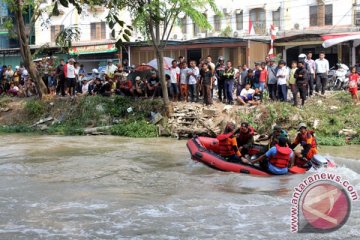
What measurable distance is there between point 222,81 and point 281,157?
7.78 meters

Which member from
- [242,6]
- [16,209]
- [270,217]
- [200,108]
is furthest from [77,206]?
[242,6]

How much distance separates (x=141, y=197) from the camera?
33.5 ft

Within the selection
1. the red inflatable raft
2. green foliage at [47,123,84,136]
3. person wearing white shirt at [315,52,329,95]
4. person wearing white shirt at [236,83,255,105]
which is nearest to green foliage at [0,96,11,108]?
green foliage at [47,123,84,136]

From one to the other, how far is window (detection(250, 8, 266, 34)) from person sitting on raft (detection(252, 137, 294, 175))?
22.7m

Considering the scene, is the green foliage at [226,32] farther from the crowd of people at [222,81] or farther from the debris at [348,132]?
the debris at [348,132]

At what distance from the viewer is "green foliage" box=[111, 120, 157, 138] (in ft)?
61.4

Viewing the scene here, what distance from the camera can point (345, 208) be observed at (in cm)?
536

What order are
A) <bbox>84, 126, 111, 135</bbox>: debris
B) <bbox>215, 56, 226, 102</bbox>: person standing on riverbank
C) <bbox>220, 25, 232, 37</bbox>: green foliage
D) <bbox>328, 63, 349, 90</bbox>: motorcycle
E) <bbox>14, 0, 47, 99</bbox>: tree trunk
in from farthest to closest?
<bbox>220, 25, 232, 37</bbox>: green foliage
<bbox>14, 0, 47, 99</bbox>: tree trunk
<bbox>328, 63, 349, 90</bbox>: motorcycle
<bbox>84, 126, 111, 135</bbox>: debris
<bbox>215, 56, 226, 102</bbox>: person standing on riverbank

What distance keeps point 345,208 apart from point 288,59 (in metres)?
26.6

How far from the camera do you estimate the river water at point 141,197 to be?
8.12m

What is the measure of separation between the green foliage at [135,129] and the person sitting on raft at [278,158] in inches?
305

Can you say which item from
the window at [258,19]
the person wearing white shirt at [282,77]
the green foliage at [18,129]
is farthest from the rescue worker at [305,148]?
the window at [258,19]

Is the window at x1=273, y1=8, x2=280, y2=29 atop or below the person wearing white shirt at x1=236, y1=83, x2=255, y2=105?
atop

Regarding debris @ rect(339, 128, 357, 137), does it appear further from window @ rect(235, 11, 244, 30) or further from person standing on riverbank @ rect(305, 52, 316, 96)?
window @ rect(235, 11, 244, 30)
